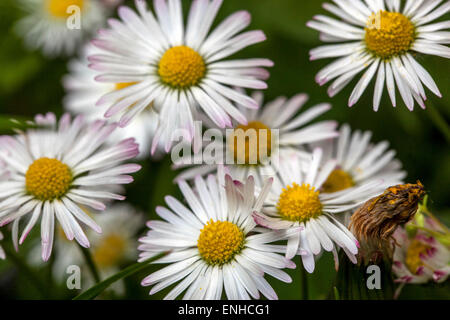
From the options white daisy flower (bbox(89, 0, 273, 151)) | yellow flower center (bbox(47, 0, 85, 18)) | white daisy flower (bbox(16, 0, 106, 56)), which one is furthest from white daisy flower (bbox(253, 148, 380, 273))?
yellow flower center (bbox(47, 0, 85, 18))

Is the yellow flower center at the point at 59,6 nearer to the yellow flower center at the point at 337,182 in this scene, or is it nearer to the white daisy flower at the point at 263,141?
the white daisy flower at the point at 263,141

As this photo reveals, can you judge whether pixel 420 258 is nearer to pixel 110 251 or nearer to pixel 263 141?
pixel 263 141

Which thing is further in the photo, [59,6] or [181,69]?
[59,6]

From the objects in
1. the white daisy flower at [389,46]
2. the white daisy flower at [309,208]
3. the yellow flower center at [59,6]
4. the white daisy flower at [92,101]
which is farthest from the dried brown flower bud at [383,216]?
the yellow flower center at [59,6]

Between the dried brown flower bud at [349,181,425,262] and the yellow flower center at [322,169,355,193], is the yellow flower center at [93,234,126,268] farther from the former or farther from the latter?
the dried brown flower bud at [349,181,425,262]

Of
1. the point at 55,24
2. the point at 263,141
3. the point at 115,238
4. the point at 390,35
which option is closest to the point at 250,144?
the point at 263,141
